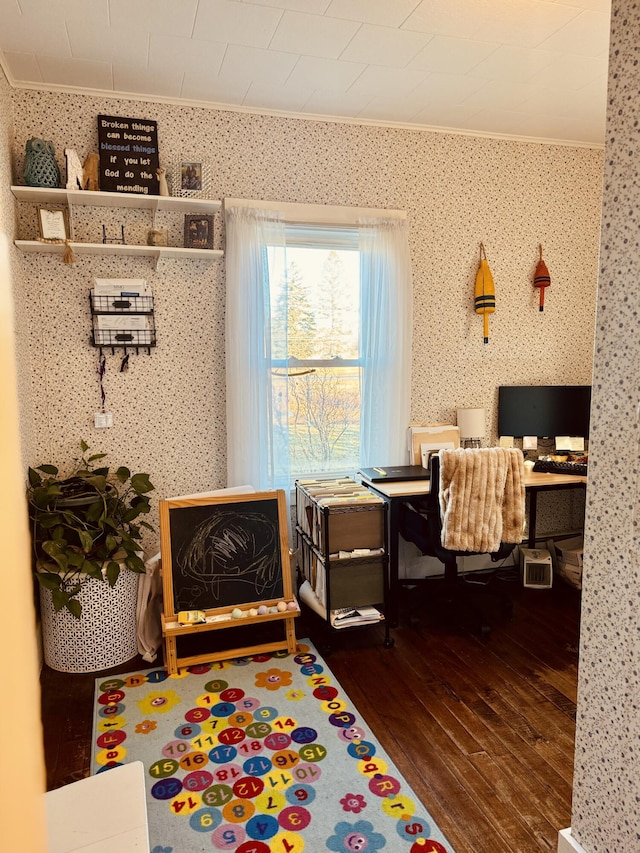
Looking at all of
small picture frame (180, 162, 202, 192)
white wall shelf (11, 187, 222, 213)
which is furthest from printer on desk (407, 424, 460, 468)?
small picture frame (180, 162, 202, 192)

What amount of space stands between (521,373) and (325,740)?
2.61m

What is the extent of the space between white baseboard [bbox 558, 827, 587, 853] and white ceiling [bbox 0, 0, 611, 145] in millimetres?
2814

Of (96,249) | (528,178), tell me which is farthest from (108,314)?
(528,178)

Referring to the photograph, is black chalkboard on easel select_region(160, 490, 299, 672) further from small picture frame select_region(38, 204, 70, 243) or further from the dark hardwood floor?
small picture frame select_region(38, 204, 70, 243)

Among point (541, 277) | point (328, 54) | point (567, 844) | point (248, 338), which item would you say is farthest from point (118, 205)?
point (567, 844)

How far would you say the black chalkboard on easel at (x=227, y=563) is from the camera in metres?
2.87

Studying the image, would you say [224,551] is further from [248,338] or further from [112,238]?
[112,238]

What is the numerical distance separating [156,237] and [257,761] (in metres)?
2.40

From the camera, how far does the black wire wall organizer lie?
3086mm

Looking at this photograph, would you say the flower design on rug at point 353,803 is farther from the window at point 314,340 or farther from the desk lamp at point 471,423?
the desk lamp at point 471,423

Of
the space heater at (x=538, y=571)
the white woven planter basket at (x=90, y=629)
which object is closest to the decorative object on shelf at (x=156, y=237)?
the white woven planter basket at (x=90, y=629)

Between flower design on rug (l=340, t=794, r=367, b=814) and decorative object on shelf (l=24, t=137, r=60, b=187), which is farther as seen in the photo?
decorative object on shelf (l=24, t=137, r=60, b=187)

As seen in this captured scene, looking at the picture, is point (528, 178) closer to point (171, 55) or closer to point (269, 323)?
point (269, 323)

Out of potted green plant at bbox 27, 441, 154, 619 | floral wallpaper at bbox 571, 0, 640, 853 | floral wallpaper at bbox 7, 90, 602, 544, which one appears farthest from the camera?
floral wallpaper at bbox 7, 90, 602, 544
